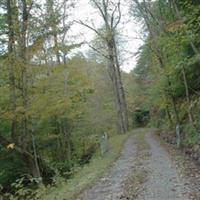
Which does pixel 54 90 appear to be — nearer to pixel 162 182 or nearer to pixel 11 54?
pixel 11 54

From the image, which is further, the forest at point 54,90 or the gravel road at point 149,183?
the forest at point 54,90

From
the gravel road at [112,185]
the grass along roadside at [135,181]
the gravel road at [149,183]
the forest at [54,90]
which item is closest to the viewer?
the gravel road at [149,183]

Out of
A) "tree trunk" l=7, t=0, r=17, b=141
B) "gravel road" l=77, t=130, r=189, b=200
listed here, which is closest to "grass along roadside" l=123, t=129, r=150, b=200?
"gravel road" l=77, t=130, r=189, b=200

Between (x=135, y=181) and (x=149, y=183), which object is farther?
(x=135, y=181)

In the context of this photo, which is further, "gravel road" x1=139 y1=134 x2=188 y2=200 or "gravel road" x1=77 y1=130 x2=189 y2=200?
"gravel road" x1=77 y1=130 x2=189 y2=200

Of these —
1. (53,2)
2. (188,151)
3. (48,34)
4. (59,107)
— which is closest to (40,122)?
(59,107)

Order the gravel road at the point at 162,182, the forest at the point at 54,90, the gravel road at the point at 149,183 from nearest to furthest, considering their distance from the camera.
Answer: the gravel road at the point at 162,182
the gravel road at the point at 149,183
the forest at the point at 54,90

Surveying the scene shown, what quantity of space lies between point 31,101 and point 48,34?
130 inches

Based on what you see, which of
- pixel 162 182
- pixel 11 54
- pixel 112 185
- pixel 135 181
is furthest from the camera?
pixel 11 54

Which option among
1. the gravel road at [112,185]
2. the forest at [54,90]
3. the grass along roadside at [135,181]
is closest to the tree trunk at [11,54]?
the forest at [54,90]

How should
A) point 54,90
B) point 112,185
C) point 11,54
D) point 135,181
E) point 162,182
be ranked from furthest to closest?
point 54,90
point 11,54
point 135,181
point 112,185
point 162,182

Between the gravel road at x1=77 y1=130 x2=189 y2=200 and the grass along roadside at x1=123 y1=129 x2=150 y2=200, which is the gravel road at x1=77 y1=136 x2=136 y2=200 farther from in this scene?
the grass along roadside at x1=123 y1=129 x2=150 y2=200

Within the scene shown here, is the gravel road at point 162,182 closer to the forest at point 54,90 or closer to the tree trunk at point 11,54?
the forest at point 54,90

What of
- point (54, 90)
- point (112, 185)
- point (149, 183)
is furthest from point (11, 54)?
point (149, 183)
